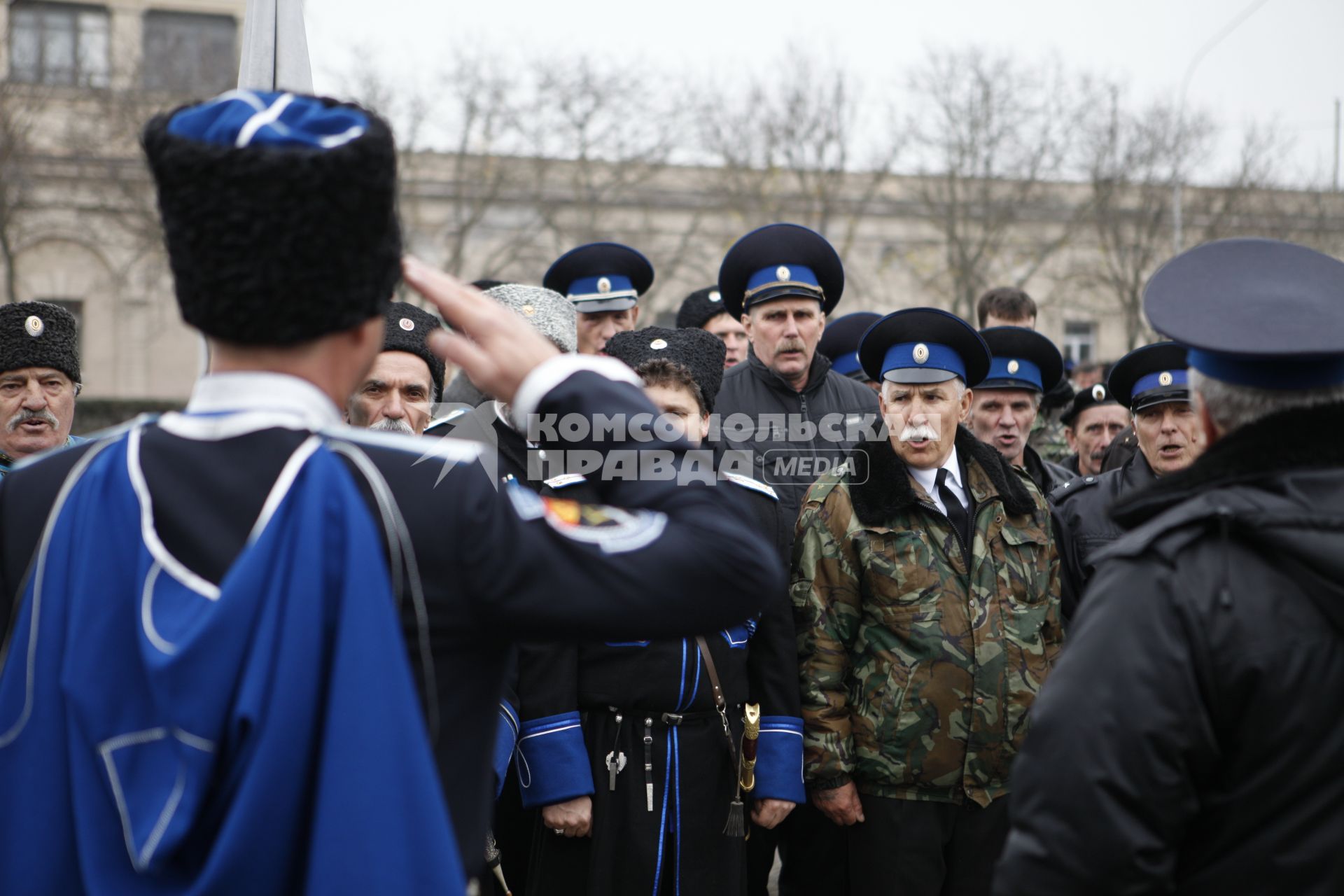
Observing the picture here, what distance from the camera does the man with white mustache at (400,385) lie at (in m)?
4.31

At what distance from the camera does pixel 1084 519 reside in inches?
192

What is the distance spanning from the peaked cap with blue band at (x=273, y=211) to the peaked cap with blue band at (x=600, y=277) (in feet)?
16.9

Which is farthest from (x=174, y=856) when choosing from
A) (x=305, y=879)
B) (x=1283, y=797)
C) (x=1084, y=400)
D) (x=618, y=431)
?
(x=1084, y=400)

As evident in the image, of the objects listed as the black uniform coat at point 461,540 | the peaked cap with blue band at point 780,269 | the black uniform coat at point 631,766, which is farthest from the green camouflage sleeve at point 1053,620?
the black uniform coat at point 461,540

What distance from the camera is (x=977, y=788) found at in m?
4.14

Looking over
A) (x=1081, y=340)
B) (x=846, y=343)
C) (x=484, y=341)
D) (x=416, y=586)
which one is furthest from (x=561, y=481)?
(x=1081, y=340)

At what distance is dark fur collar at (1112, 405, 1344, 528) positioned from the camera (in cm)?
208

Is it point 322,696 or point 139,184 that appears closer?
point 322,696

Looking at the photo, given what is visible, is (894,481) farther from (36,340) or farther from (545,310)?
(36,340)

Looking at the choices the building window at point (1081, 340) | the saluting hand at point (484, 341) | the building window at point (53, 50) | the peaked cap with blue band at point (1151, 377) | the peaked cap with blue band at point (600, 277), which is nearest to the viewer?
the saluting hand at point (484, 341)

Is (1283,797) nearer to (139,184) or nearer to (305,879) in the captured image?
(305,879)

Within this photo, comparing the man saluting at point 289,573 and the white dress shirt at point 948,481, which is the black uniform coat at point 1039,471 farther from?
the man saluting at point 289,573

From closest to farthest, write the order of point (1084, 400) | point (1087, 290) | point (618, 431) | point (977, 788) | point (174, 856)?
1. point (174, 856)
2. point (618, 431)
3. point (977, 788)
4. point (1084, 400)
5. point (1087, 290)

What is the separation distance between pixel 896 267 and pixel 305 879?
2859 cm
